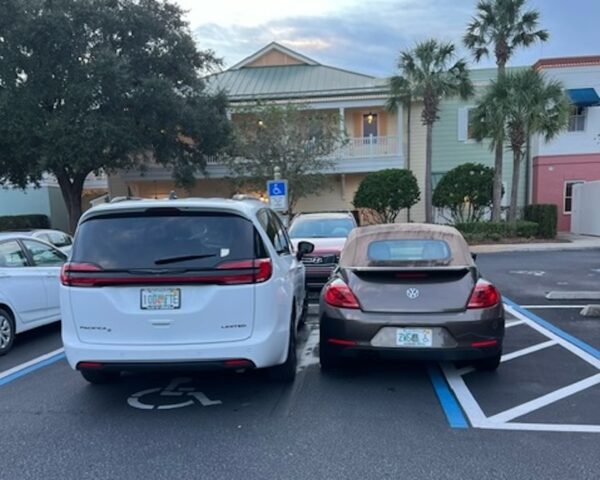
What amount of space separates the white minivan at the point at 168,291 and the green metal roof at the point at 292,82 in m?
20.4

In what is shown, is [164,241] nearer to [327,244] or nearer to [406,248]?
[406,248]

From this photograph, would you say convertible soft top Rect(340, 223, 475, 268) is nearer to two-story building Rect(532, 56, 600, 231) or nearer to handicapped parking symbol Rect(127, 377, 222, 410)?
handicapped parking symbol Rect(127, 377, 222, 410)

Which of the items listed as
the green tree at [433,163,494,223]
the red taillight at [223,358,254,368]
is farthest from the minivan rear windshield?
the green tree at [433,163,494,223]

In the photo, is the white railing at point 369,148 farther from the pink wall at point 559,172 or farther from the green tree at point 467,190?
the pink wall at point 559,172

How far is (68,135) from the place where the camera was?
17.0 m

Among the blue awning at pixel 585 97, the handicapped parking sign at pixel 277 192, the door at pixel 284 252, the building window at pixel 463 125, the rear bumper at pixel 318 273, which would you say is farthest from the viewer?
the building window at pixel 463 125

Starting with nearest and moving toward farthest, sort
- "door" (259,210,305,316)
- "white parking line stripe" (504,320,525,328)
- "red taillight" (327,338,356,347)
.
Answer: "red taillight" (327,338,356,347), "door" (259,210,305,316), "white parking line stripe" (504,320,525,328)

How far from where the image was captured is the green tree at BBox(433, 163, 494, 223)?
20078 mm

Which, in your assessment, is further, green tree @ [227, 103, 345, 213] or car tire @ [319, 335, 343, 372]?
green tree @ [227, 103, 345, 213]

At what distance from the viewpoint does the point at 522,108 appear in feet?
57.8

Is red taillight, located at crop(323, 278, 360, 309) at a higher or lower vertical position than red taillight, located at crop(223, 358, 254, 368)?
higher

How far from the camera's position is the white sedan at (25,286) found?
5969mm

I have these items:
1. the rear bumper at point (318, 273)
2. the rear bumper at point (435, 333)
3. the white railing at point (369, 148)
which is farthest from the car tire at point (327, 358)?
the white railing at point (369, 148)

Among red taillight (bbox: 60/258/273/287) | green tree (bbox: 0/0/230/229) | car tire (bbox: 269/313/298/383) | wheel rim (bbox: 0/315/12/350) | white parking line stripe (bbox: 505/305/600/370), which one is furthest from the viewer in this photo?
green tree (bbox: 0/0/230/229)
